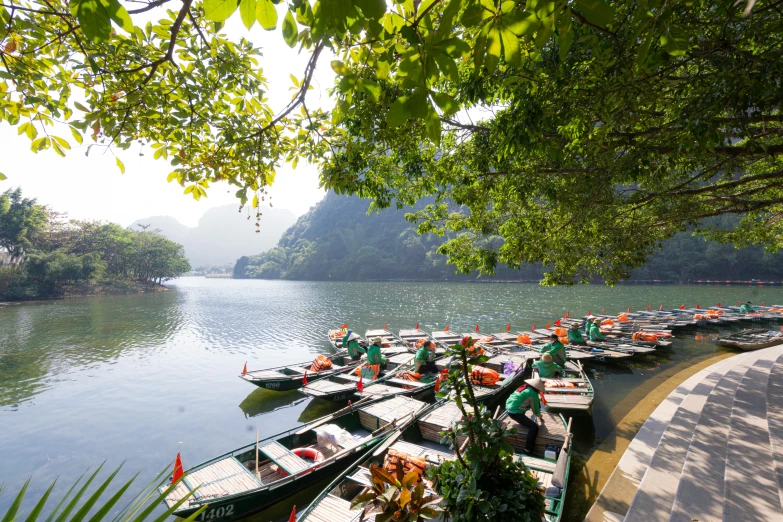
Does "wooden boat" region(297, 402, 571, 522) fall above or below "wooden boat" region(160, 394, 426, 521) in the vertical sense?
above

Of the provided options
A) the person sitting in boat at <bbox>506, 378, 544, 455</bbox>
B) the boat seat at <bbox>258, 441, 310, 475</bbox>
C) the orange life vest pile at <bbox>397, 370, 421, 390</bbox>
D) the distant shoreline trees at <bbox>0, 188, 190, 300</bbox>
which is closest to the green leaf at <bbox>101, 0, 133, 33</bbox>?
the boat seat at <bbox>258, 441, 310, 475</bbox>

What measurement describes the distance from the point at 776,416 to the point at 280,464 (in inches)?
427

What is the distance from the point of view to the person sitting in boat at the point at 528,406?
25.2ft

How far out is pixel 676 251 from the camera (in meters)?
70.4

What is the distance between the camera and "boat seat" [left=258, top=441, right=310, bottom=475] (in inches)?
306

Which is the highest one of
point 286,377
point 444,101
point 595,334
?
point 444,101

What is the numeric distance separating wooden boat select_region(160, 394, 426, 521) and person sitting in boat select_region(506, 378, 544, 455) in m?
2.60

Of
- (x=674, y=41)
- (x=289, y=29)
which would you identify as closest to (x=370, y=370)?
(x=289, y=29)

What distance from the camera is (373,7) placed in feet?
5.45

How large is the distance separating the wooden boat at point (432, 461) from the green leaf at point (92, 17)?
5799 mm

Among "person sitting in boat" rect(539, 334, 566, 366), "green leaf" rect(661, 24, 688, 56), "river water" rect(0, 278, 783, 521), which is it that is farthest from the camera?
"person sitting in boat" rect(539, 334, 566, 366)

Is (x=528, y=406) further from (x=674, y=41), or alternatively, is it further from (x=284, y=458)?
(x=674, y=41)

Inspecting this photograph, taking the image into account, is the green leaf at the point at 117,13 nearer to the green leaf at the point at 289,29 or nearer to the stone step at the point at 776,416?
the green leaf at the point at 289,29

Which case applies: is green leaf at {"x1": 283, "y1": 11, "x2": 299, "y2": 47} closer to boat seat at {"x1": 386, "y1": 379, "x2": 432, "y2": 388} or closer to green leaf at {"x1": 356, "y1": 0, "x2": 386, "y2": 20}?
green leaf at {"x1": 356, "y1": 0, "x2": 386, "y2": 20}
